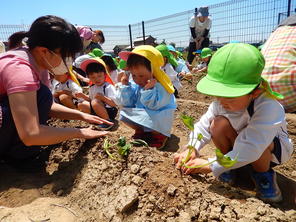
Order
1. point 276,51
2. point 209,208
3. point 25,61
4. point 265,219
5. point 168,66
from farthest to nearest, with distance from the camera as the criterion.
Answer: point 168,66 → point 276,51 → point 25,61 → point 209,208 → point 265,219

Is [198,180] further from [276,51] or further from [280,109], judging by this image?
[276,51]

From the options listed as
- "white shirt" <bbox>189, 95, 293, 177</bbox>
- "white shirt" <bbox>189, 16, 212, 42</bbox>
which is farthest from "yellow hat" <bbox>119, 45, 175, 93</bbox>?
"white shirt" <bbox>189, 16, 212, 42</bbox>

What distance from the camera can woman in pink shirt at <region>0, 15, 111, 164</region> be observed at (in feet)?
4.91

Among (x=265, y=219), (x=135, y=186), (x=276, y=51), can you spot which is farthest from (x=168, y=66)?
(x=265, y=219)

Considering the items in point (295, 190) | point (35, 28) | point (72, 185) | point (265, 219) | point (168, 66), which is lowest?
point (295, 190)

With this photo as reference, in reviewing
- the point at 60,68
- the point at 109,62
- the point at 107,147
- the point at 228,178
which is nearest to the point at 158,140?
the point at 107,147

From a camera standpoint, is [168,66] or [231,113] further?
[168,66]

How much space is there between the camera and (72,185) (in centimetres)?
183

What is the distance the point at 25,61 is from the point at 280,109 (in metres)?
1.60

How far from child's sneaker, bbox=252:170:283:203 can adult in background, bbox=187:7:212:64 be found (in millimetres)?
6616

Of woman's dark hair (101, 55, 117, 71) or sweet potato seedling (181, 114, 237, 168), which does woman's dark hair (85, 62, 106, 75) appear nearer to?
woman's dark hair (101, 55, 117, 71)

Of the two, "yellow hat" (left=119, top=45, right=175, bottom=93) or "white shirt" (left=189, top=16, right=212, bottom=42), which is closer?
"yellow hat" (left=119, top=45, right=175, bottom=93)

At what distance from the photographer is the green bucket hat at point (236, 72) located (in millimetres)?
1304

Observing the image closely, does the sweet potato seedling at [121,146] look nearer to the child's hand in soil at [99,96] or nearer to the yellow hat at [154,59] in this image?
the yellow hat at [154,59]
